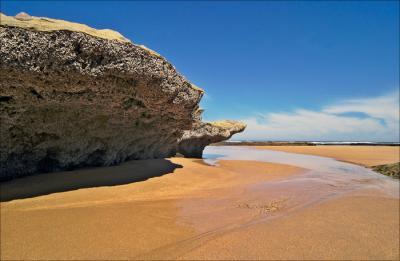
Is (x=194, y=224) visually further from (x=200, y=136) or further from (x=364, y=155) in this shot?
(x=364, y=155)

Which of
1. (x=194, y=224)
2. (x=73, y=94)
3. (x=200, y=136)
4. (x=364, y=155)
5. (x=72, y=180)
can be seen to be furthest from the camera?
(x=364, y=155)

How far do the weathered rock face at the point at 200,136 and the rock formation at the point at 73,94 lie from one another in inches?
340

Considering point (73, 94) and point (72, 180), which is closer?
point (73, 94)

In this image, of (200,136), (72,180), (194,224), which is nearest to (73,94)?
(72,180)

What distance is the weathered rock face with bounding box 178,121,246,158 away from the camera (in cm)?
1923

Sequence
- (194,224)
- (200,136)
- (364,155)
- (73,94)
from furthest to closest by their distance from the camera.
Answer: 1. (364,155)
2. (200,136)
3. (73,94)
4. (194,224)

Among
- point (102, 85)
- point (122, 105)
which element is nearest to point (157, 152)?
point (122, 105)

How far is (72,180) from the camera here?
7781 mm

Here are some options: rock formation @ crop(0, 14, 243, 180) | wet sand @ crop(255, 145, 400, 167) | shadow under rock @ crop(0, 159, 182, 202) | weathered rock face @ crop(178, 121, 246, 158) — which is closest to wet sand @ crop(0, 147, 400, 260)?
shadow under rock @ crop(0, 159, 182, 202)

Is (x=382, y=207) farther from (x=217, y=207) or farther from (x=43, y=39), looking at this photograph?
(x=43, y=39)

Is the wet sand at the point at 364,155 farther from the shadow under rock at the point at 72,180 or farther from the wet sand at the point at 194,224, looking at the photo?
the shadow under rock at the point at 72,180

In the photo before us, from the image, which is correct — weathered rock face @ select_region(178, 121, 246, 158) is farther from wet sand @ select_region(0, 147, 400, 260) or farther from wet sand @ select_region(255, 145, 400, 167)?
wet sand @ select_region(0, 147, 400, 260)

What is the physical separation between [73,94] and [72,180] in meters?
2.34

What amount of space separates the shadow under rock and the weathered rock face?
345 inches
